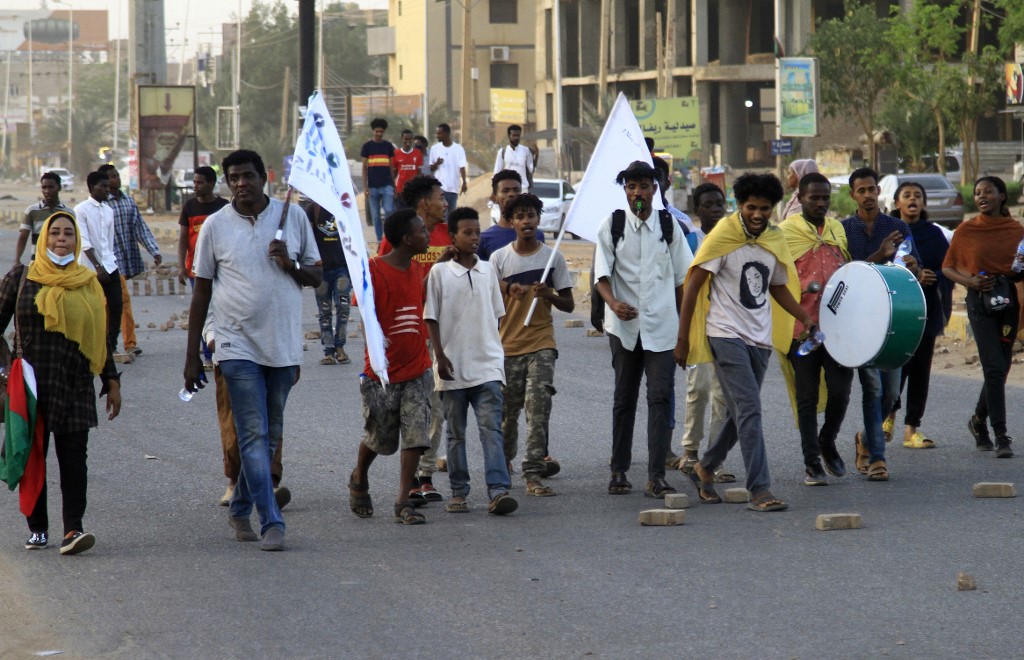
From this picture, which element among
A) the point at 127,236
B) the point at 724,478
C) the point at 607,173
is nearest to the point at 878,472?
the point at 724,478

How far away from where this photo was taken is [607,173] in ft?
29.8

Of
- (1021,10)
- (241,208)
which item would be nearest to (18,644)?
(241,208)

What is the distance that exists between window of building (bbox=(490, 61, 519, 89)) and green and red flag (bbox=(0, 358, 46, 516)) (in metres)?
72.4

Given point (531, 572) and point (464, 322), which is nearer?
point (531, 572)

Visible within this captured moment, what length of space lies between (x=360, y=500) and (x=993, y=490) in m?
3.42

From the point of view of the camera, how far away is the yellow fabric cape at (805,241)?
869 cm

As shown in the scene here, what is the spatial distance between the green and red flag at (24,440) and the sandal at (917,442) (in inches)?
222

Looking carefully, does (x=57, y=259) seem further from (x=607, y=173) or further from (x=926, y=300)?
(x=926, y=300)

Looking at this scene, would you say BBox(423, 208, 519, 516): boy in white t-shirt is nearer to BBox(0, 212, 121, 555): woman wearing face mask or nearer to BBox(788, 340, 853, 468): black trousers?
BBox(0, 212, 121, 555): woman wearing face mask

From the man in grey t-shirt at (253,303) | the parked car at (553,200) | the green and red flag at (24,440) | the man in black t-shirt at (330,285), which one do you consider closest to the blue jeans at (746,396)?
the man in grey t-shirt at (253,303)

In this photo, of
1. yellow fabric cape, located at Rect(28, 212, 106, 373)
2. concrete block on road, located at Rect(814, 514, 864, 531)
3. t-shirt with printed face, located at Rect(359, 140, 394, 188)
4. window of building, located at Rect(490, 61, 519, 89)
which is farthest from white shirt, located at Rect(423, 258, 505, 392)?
window of building, located at Rect(490, 61, 519, 89)

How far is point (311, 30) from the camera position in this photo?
56.0ft

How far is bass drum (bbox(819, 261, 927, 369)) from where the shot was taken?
837 cm

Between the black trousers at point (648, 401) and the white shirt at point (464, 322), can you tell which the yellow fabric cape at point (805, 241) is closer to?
the black trousers at point (648, 401)
